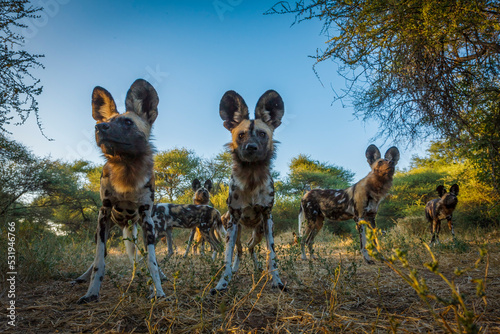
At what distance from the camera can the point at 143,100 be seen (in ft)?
12.4

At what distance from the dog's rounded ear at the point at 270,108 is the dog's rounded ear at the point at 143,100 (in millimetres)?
1388

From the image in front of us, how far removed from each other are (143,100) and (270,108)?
172 cm

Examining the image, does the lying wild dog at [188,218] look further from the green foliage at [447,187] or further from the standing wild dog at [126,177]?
the green foliage at [447,187]

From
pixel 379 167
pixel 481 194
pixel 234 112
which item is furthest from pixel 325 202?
pixel 481 194

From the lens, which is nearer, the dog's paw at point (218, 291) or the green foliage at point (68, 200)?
the dog's paw at point (218, 291)

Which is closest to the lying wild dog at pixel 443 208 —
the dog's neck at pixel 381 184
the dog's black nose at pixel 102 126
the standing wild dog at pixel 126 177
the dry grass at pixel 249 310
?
the dog's neck at pixel 381 184

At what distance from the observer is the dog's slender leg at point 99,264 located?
294cm

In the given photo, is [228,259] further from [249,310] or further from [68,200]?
[68,200]

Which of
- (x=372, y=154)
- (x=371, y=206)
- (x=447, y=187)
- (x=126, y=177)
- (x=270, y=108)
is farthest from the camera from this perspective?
(x=447, y=187)

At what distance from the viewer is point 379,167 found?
6.99 m

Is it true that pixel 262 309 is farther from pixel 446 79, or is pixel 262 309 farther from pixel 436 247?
pixel 436 247

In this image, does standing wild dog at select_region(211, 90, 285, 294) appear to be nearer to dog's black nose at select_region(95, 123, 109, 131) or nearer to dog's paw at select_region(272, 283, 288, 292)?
dog's paw at select_region(272, 283, 288, 292)

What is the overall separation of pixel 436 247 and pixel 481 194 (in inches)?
200

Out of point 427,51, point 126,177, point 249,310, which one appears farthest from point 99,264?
point 427,51
